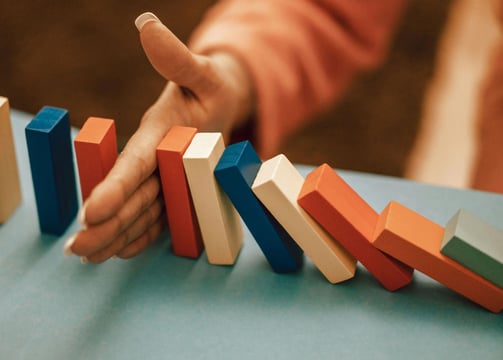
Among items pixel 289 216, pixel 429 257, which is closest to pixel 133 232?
pixel 289 216

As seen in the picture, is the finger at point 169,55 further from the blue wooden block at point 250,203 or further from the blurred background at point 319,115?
the blurred background at point 319,115

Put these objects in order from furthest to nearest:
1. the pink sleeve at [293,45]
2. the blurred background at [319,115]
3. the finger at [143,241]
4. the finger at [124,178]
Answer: the blurred background at [319,115] → the pink sleeve at [293,45] → the finger at [143,241] → the finger at [124,178]

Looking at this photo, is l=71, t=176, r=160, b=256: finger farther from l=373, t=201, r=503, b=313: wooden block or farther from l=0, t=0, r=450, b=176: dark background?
l=0, t=0, r=450, b=176: dark background

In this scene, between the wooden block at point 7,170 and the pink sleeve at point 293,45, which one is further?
the pink sleeve at point 293,45

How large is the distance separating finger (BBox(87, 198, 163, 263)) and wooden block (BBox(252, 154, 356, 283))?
118 millimetres

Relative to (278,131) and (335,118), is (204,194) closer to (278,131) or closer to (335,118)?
(278,131)

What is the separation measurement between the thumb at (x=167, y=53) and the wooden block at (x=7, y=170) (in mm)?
185

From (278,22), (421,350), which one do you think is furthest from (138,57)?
(421,350)

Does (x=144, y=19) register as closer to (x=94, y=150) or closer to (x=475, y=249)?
(x=94, y=150)

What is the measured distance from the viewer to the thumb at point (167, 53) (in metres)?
0.61

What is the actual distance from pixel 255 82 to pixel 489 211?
16.6 inches

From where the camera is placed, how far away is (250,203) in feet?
2.03

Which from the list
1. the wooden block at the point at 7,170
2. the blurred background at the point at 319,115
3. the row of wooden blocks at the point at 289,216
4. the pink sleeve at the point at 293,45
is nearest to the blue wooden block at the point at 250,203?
the row of wooden blocks at the point at 289,216

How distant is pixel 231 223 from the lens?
2.20ft
